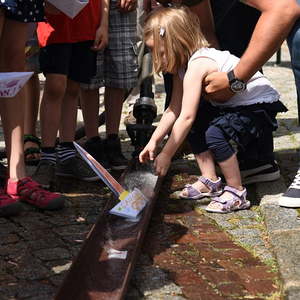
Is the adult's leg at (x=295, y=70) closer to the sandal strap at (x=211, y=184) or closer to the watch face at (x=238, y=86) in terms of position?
the watch face at (x=238, y=86)

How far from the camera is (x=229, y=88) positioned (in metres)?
4.55

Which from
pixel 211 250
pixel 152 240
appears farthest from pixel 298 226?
pixel 152 240

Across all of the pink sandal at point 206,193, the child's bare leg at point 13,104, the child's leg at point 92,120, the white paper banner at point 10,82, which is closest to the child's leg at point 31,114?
the child's leg at point 92,120

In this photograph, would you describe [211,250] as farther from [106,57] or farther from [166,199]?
[106,57]

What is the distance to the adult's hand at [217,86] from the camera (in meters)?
4.55

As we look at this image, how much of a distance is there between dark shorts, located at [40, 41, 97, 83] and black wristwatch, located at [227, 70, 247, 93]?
1.13m

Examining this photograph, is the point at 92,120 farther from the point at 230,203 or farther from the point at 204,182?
the point at 230,203

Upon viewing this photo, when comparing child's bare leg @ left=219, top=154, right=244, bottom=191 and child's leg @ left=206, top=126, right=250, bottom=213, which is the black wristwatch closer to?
child's leg @ left=206, top=126, right=250, bottom=213

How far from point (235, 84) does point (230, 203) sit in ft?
2.17

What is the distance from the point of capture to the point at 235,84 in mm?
4531

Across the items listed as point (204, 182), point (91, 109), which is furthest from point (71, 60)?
point (204, 182)

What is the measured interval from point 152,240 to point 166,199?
768 mm

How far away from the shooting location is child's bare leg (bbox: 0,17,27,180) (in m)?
4.59

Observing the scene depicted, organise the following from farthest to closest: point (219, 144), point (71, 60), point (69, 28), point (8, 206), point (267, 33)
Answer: point (71, 60) < point (69, 28) < point (219, 144) < point (8, 206) < point (267, 33)
